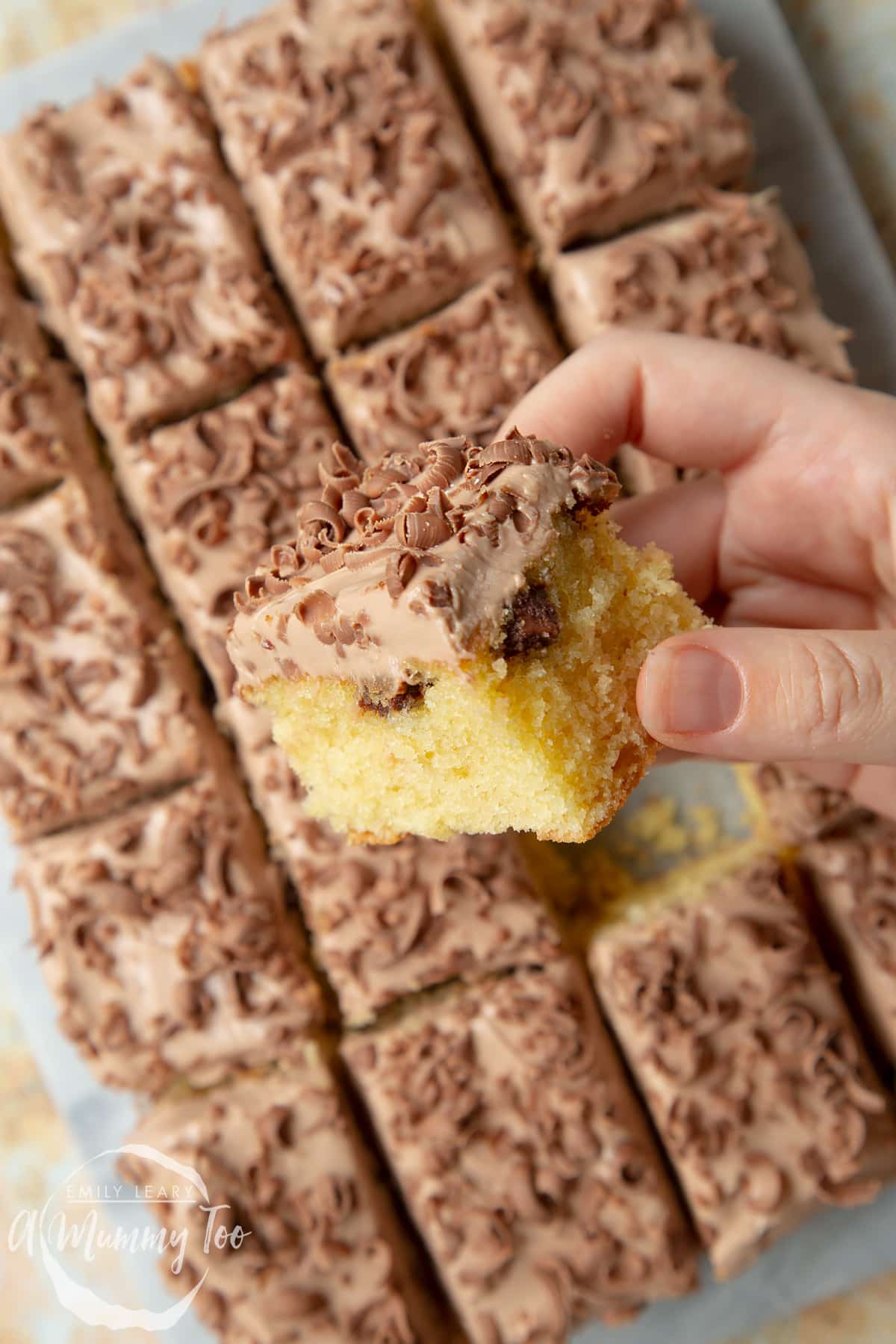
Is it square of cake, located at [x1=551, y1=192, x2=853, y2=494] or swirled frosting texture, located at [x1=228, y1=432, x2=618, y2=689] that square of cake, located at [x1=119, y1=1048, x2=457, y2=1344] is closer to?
swirled frosting texture, located at [x1=228, y1=432, x2=618, y2=689]

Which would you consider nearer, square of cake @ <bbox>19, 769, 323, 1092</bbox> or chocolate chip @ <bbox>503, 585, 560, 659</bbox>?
chocolate chip @ <bbox>503, 585, 560, 659</bbox>

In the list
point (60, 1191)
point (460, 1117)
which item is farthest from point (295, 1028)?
point (60, 1191)

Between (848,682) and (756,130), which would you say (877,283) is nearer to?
(756,130)


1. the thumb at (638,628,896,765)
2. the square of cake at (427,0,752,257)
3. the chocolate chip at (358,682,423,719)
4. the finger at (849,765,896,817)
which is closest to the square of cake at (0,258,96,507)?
the square of cake at (427,0,752,257)

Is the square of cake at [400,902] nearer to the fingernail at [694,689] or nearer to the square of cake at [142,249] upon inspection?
the square of cake at [142,249]

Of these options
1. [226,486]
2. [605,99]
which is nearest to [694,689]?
[226,486]

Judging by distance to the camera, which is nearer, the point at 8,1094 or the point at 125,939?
the point at 125,939
